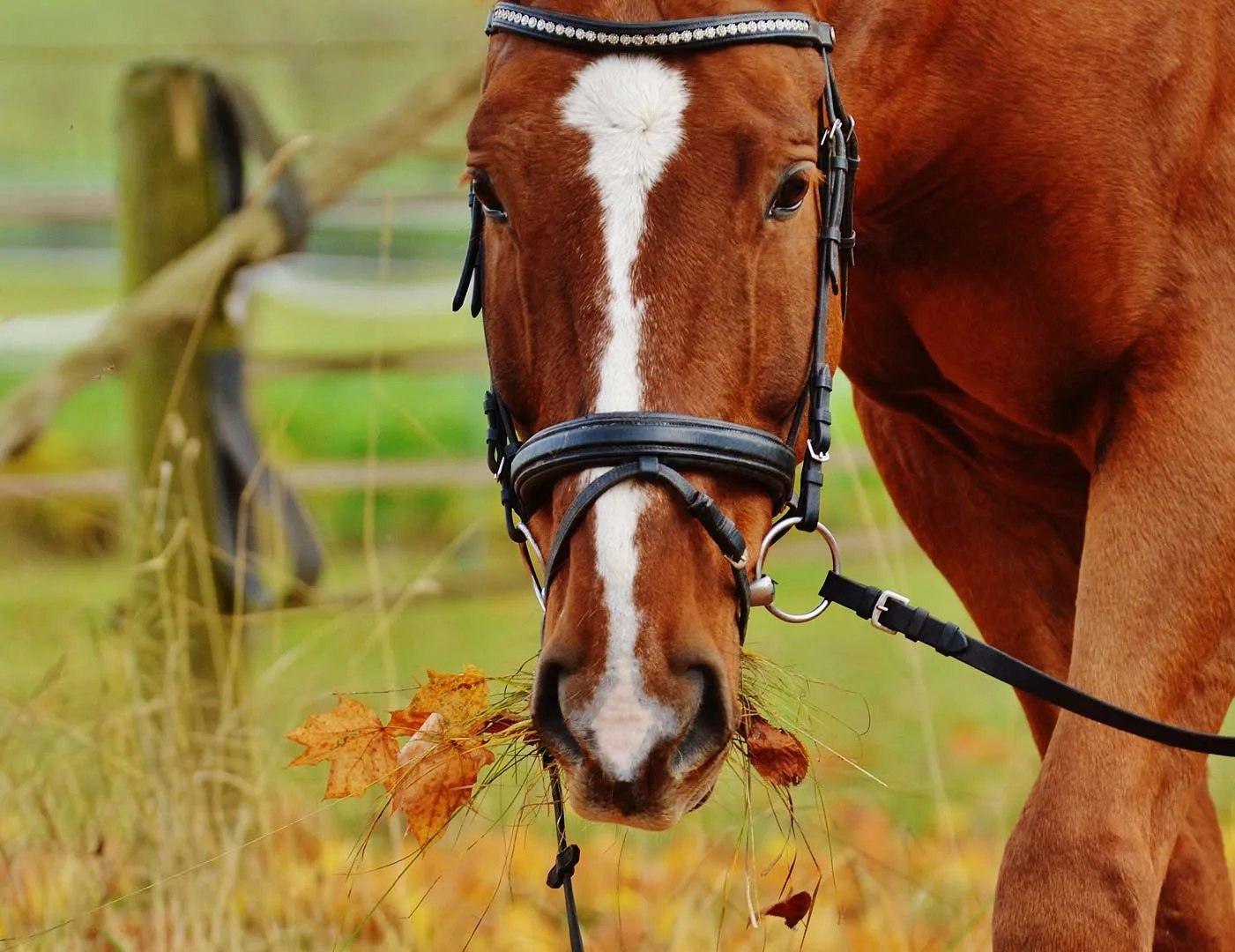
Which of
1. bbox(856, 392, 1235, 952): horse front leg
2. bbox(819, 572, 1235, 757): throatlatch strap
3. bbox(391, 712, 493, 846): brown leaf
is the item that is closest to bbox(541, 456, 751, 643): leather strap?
bbox(819, 572, 1235, 757): throatlatch strap

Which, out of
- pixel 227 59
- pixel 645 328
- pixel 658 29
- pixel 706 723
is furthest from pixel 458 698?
pixel 227 59

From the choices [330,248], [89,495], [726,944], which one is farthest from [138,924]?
[330,248]

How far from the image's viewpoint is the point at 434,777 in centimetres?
211

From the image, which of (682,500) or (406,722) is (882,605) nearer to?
(682,500)

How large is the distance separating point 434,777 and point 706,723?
569 mm

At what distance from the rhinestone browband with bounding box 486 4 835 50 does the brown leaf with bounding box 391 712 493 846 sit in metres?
0.89

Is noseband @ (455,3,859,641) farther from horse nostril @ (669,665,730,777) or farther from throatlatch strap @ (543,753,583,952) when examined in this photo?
throatlatch strap @ (543,753,583,952)

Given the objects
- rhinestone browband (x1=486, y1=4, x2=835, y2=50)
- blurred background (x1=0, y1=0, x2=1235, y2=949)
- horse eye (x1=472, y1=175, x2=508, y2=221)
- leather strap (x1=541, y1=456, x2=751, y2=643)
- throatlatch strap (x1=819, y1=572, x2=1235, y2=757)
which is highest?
rhinestone browband (x1=486, y1=4, x2=835, y2=50)

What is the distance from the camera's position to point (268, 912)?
10.4 feet

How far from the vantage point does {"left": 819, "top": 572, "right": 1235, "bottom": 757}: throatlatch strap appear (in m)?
2.03

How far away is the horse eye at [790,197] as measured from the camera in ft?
6.08

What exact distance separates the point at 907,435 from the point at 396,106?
189 centimetres

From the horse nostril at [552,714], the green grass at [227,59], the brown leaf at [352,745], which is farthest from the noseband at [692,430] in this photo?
the green grass at [227,59]

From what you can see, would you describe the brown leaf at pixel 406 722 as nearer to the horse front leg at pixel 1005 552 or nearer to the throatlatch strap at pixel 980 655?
the throatlatch strap at pixel 980 655
